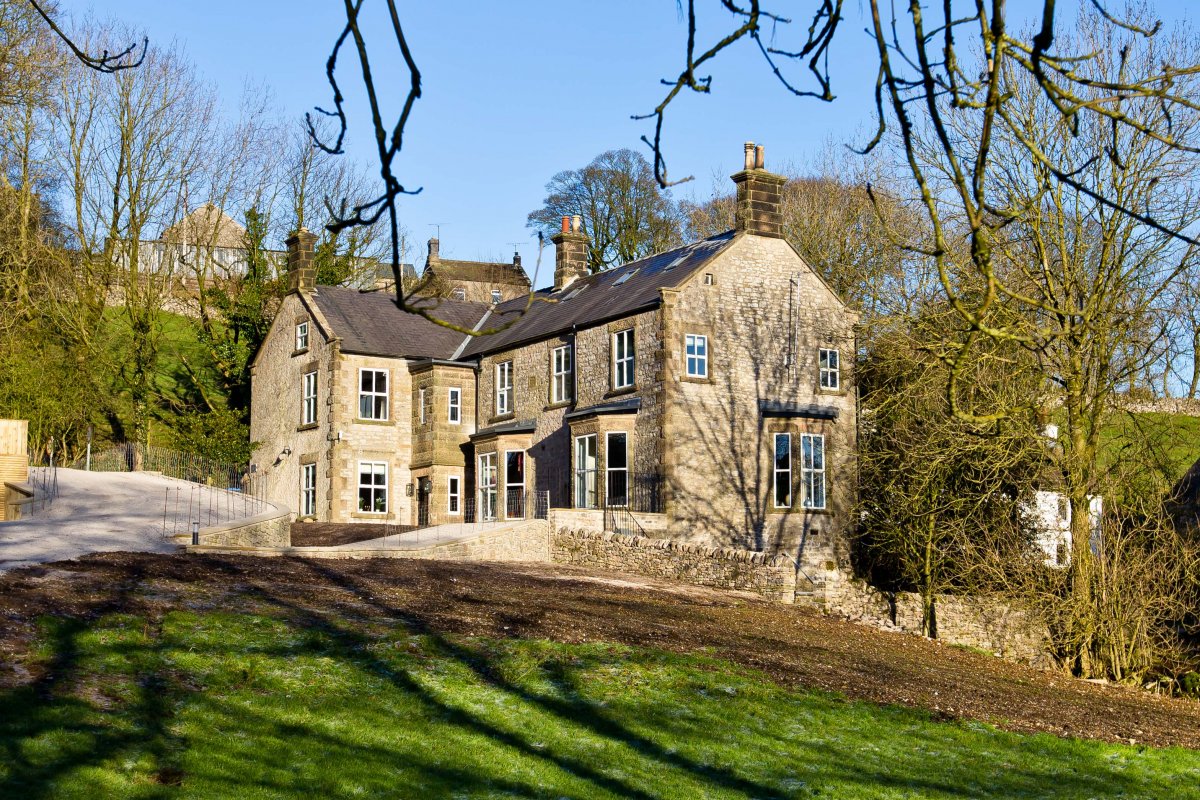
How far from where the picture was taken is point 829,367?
3431cm

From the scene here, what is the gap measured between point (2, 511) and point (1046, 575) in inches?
935

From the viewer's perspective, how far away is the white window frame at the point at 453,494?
38.4 meters

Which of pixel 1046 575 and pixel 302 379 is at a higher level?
pixel 302 379

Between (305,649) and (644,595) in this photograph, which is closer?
(305,649)

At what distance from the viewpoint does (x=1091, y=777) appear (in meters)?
13.6

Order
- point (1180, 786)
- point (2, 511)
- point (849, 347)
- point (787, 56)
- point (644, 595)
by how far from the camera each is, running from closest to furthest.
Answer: point (787, 56), point (1180, 786), point (644, 595), point (2, 511), point (849, 347)

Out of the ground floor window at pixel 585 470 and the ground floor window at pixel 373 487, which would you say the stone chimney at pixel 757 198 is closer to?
the ground floor window at pixel 585 470

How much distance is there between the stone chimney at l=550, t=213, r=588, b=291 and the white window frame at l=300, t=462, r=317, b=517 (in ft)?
31.3

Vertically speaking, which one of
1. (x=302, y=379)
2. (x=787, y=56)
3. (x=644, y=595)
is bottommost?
(x=644, y=595)

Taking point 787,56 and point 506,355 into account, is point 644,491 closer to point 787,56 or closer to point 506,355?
point 506,355

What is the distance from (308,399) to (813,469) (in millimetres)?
16060

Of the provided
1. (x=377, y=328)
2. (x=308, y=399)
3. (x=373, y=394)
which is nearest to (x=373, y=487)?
(x=373, y=394)

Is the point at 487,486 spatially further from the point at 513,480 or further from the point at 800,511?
the point at 800,511

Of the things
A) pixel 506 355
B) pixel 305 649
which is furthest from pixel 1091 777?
pixel 506 355
